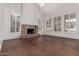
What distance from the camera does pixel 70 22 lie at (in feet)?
8.82

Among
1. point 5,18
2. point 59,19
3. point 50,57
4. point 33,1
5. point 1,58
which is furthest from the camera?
point 5,18

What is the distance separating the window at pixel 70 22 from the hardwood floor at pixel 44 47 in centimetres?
27

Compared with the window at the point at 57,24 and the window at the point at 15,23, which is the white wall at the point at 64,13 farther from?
the window at the point at 15,23

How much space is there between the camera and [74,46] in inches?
101

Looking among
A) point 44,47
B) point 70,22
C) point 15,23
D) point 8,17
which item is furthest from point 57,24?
point 8,17

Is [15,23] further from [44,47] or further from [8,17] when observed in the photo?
[44,47]

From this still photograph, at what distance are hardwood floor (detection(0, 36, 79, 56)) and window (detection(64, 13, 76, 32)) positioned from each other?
0.88 feet

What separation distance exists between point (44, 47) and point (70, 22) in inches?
34.1

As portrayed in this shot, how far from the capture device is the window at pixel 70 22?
2626 millimetres

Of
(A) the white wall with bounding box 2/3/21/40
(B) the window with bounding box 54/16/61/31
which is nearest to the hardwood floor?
(B) the window with bounding box 54/16/61/31

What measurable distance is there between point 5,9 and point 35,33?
1.01m

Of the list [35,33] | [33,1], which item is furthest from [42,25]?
[33,1]

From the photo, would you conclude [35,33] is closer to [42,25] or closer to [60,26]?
[42,25]

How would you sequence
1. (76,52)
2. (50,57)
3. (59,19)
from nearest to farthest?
1. (50,57)
2. (76,52)
3. (59,19)
